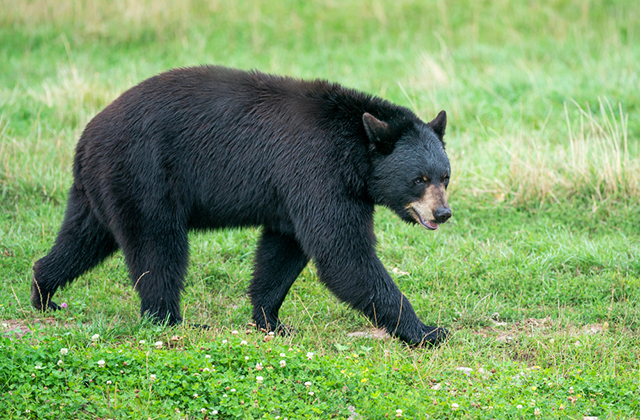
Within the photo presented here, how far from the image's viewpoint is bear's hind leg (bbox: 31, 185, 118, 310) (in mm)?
5484

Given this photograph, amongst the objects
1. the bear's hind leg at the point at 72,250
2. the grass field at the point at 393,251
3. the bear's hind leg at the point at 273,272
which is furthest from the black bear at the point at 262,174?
the grass field at the point at 393,251

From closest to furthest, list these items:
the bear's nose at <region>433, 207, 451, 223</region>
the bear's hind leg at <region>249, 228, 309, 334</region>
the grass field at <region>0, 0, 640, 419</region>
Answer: the grass field at <region>0, 0, 640, 419</region>
the bear's nose at <region>433, 207, 451, 223</region>
the bear's hind leg at <region>249, 228, 309, 334</region>

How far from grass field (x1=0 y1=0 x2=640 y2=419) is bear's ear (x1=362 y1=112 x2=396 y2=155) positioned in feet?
4.56

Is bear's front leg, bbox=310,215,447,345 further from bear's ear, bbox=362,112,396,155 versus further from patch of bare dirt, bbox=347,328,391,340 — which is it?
bear's ear, bbox=362,112,396,155

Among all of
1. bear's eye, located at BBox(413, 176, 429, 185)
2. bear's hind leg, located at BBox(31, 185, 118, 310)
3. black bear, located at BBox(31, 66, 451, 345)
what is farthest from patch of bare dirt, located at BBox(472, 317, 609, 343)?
bear's hind leg, located at BBox(31, 185, 118, 310)

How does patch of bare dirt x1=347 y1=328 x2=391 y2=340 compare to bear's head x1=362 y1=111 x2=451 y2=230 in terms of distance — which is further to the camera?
patch of bare dirt x1=347 y1=328 x2=391 y2=340

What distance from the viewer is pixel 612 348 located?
16.6 ft

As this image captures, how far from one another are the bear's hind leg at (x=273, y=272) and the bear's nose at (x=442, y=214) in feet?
3.90

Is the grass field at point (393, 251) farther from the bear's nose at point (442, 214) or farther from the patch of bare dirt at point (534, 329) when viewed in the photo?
the bear's nose at point (442, 214)

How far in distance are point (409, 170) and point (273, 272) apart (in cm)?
137

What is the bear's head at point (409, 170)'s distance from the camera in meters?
5.06

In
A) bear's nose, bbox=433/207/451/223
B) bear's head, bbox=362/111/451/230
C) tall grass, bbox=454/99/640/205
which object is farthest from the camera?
tall grass, bbox=454/99/640/205

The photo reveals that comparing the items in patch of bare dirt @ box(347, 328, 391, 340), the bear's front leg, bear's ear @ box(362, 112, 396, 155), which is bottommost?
patch of bare dirt @ box(347, 328, 391, 340)

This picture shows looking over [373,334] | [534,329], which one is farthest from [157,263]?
[534,329]
